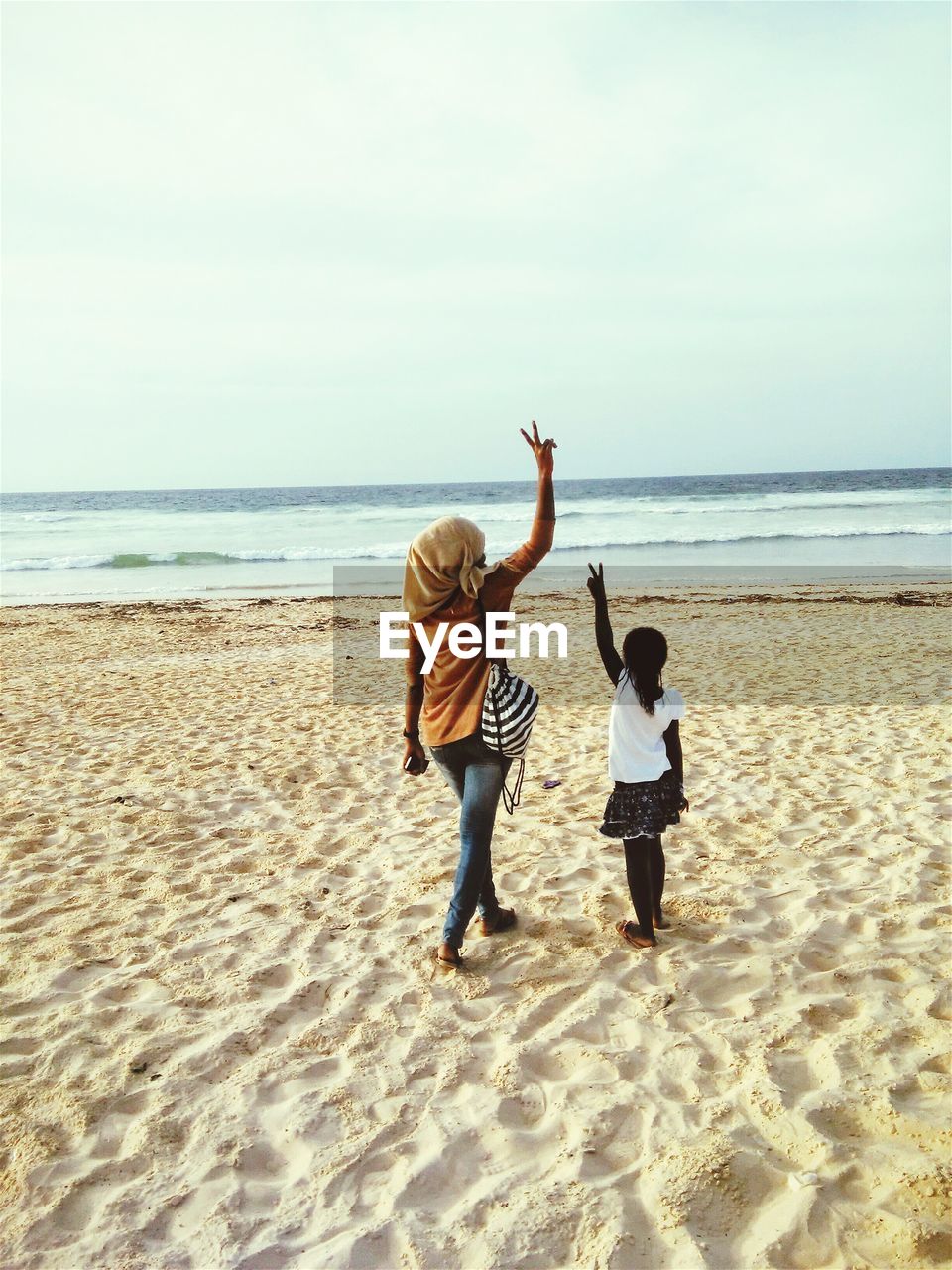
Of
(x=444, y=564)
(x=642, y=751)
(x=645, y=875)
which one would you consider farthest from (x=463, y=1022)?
(x=444, y=564)

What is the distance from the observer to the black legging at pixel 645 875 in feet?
11.8

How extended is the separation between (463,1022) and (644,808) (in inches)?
42.3

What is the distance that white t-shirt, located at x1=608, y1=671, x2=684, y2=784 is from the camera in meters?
3.45

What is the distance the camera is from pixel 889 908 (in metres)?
3.94

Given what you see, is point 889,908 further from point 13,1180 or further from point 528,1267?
point 13,1180

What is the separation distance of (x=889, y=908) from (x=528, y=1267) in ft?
8.22

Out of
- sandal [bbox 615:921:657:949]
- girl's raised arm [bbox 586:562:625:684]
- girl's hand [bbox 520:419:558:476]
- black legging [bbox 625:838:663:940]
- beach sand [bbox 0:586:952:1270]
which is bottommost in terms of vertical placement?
beach sand [bbox 0:586:952:1270]

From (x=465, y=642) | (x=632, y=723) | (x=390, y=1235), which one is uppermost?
(x=465, y=642)

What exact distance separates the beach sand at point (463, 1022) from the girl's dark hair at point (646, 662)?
1115 mm

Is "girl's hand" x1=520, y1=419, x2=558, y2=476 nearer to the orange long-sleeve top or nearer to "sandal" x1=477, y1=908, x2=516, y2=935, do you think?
the orange long-sleeve top

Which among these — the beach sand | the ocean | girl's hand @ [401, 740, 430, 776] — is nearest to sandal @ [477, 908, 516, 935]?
the beach sand

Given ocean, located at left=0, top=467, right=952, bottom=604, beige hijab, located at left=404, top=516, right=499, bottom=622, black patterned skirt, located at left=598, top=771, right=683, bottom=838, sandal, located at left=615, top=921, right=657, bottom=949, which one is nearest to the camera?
beige hijab, located at left=404, top=516, right=499, bottom=622

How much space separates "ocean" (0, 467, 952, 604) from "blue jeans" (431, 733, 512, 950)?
1654cm

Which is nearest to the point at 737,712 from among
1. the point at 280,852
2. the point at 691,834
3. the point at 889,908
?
the point at 691,834
